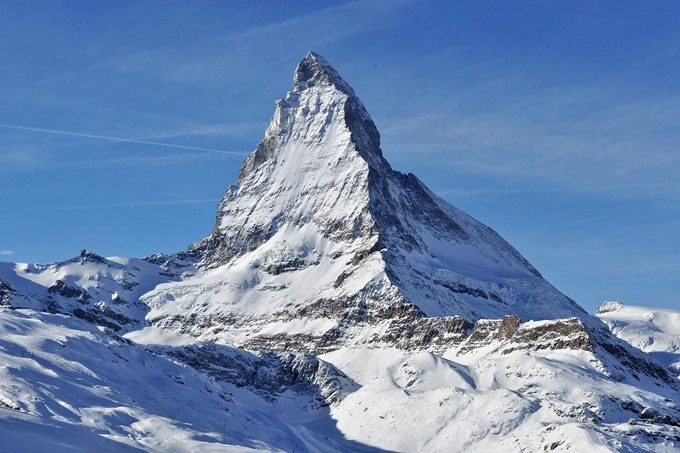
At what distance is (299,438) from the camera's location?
192m

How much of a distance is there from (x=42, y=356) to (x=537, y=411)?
84.0 m

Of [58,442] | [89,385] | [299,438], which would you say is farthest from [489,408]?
[58,442]

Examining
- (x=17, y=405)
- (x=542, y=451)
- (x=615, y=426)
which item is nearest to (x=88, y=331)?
(x=17, y=405)

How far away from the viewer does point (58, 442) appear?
96.9 meters

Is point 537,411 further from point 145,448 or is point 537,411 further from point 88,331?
point 145,448

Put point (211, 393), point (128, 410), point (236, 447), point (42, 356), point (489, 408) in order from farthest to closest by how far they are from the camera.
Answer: point (489, 408) → point (211, 393) → point (42, 356) → point (128, 410) → point (236, 447)

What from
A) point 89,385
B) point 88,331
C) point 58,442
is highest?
point 88,331

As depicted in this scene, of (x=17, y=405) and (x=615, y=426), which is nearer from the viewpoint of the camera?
(x=17, y=405)

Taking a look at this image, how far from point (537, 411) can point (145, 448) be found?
9126 cm

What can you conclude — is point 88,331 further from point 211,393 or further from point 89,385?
point 89,385

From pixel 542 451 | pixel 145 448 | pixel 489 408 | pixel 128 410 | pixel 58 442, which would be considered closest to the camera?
pixel 58 442

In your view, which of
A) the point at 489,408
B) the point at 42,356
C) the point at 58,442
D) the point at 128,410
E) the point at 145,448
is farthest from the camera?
the point at 489,408

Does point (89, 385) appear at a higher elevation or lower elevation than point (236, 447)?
higher

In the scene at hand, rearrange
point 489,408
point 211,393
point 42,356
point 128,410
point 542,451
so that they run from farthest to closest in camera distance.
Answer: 1. point 489,408
2. point 211,393
3. point 542,451
4. point 42,356
5. point 128,410
